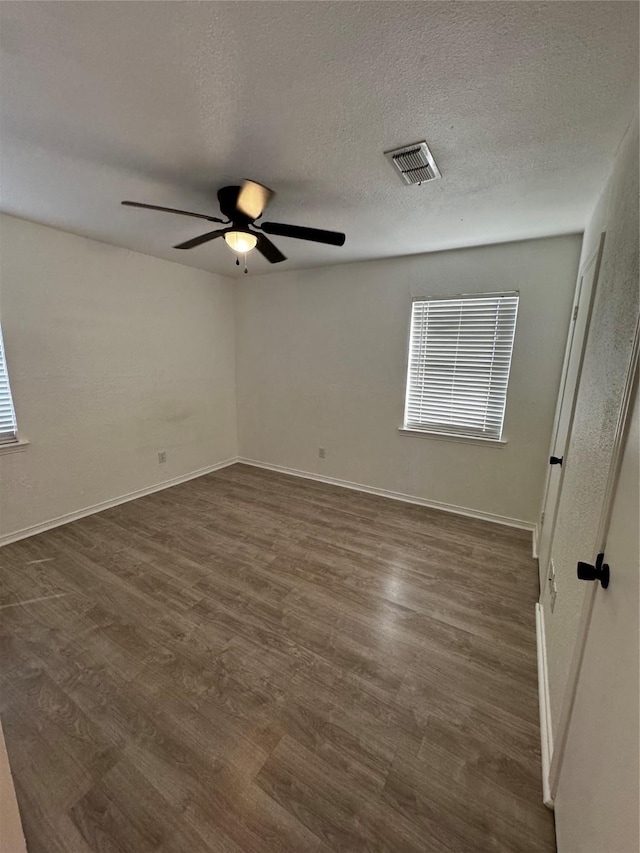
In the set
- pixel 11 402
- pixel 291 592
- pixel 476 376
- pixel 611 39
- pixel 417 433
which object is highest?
pixel 611 39

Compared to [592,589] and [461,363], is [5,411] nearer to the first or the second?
[592,589]

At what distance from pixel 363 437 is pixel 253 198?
8.13 ft

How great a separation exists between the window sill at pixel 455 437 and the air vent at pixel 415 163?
2.14 m

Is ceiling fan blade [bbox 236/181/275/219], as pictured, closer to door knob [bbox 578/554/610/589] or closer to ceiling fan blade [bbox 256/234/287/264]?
ceiling fan blade [bbox 256/234/287/264]

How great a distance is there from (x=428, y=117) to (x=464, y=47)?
318 millimetres

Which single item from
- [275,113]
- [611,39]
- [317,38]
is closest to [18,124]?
[275,113]

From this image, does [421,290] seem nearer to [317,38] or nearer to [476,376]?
[476,376]

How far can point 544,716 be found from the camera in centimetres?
141

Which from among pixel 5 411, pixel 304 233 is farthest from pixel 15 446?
pixel 304 233

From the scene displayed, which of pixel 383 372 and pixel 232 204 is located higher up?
pixel 232 204

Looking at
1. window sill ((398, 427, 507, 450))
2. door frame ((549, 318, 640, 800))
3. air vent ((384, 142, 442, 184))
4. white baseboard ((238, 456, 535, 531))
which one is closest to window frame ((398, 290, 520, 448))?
window sill ((398, 427, 507, 450))

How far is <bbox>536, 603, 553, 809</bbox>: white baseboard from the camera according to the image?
120 centimetres

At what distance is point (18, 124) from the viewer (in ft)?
4.72

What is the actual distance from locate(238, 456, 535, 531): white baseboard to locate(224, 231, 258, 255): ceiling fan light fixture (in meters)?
2.69
